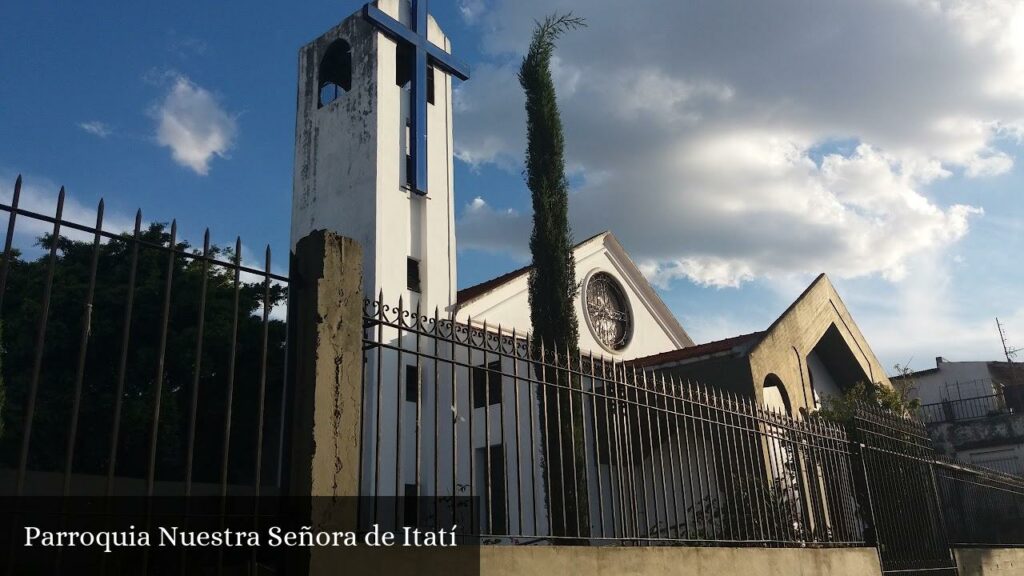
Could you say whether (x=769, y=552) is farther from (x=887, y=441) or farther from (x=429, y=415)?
(x=429, y=415)

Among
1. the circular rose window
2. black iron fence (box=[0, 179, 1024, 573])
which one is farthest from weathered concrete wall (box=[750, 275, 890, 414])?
the circular rose window

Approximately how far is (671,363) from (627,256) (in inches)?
346

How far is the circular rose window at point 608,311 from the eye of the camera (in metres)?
20.9

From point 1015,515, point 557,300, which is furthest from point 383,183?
point 1015,515

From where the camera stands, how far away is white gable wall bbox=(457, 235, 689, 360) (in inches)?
736

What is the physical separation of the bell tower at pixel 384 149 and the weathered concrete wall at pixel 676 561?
37.3 ft

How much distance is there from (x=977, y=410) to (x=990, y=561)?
20.3 meters

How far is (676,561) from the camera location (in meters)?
6.01

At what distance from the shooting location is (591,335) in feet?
66.1

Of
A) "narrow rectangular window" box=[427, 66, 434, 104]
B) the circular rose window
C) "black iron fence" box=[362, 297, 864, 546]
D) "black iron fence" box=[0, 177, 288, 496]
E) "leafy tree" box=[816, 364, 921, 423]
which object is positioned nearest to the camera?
"black iron fence" box=[362, 297, 864, 546]

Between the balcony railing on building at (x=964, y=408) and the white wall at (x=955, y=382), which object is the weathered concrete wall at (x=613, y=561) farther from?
the white wall at (x=955, y=382)

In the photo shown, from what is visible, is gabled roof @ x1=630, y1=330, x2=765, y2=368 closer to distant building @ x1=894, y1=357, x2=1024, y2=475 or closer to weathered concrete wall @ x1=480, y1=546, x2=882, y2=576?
weathered concrete wall @ x1=480, y1=546, x2=882, y2=576

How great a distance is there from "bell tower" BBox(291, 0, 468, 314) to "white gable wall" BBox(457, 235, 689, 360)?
46.3 inches

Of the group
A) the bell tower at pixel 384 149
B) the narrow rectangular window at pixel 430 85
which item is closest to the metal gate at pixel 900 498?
the bell tower at pixel 384 149
